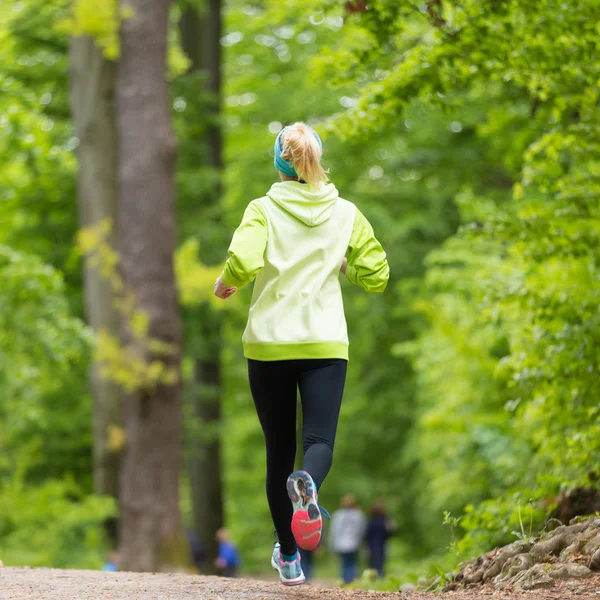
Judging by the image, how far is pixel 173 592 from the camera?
4688 mm

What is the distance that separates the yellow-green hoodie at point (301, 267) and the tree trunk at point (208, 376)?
11.8 m

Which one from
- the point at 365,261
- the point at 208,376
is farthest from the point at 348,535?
the point at 365,261

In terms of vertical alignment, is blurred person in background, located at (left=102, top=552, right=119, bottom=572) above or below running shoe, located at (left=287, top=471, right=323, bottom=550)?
below

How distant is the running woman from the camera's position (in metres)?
4.21

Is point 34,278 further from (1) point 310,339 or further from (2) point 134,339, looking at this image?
(1) point 310,339

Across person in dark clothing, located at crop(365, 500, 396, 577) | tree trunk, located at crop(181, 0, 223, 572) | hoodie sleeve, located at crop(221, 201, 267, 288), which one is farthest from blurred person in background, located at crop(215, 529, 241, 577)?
hoodie sleeve, located at crop(221, 201, 267, 288)

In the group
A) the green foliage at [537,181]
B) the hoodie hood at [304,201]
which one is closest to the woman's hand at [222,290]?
the hoodie hood at [304,201]

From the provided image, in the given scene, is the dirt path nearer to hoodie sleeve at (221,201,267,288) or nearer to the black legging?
the black legging

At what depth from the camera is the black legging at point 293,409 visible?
423 cm

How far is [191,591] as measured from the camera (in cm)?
476

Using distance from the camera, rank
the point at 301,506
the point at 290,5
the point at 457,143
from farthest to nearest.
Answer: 1. the point at 457,143
2. the point at 290,5
3. the point at 301,506

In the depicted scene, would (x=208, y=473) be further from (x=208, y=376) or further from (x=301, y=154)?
(x=301, y=154)

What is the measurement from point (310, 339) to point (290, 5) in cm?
913

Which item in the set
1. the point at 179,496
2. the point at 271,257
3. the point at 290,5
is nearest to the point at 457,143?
the point at 290,5
